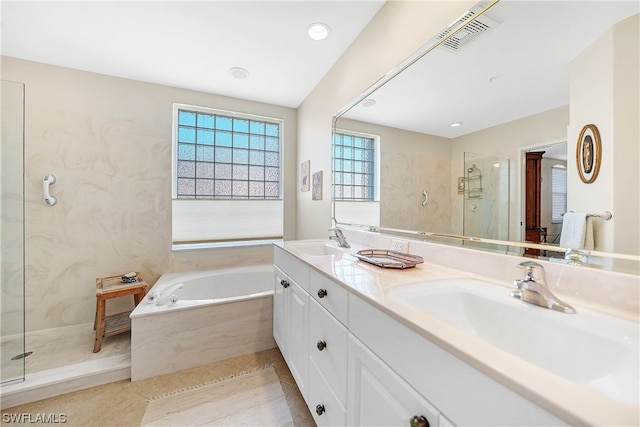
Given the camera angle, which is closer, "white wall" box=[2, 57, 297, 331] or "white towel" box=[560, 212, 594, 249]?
"white towel" box=[560, 212, 594, 249]

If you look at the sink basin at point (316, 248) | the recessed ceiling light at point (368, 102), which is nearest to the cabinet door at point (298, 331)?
the sink basin at point (316, 248)

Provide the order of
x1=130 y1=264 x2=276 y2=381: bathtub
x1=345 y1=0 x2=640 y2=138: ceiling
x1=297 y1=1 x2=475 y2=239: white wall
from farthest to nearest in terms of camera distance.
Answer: x1=130 y1=264 x2=276 y2=381: bathtub, x1=297 y1=1 x2=475 y2=239: white wall, x1=345 y1=0 x2=640 y2=138: ceiling

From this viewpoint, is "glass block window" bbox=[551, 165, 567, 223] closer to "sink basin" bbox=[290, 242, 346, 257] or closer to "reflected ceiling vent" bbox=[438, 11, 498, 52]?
"reflected ceiling vent" bbox=[438, 11, 498, 52]

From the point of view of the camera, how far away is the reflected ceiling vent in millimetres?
944

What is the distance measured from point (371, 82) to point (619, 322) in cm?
160

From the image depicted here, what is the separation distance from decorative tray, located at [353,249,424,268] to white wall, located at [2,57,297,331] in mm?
2108

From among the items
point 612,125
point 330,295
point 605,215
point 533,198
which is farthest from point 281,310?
point 612,125

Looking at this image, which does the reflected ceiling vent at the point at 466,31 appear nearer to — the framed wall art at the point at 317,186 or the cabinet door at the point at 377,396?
the cabinet door at the point at 377,396

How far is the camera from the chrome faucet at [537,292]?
642 mm

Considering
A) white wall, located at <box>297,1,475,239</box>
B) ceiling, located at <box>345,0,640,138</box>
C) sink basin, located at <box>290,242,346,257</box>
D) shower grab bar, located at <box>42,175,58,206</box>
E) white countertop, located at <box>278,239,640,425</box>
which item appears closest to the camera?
white countertop, located at <box>278,239,640,425</box>

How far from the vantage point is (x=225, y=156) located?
2830mm

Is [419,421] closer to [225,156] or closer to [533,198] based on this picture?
[533,198]

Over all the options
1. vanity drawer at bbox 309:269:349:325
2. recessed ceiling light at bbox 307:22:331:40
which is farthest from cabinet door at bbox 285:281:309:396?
recessed ceiling light at bbox 307:22:331:40

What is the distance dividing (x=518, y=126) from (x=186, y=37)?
219cm
